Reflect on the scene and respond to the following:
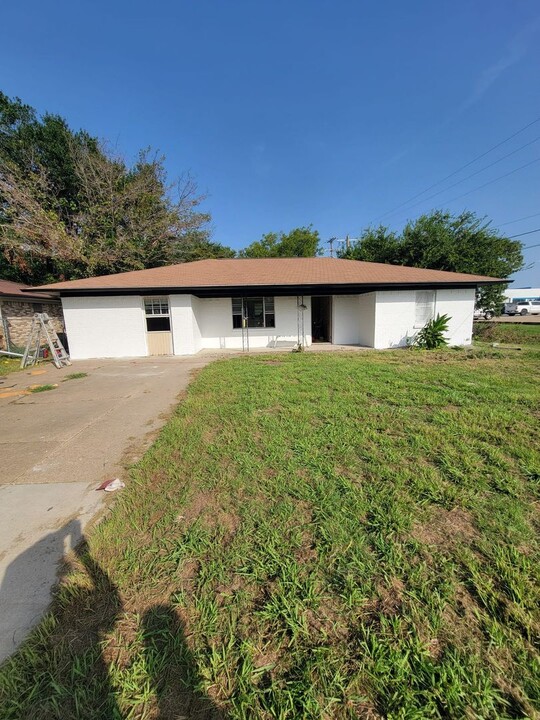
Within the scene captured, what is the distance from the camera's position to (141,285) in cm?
1113

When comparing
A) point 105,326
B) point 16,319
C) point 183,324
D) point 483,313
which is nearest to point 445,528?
point 183,324

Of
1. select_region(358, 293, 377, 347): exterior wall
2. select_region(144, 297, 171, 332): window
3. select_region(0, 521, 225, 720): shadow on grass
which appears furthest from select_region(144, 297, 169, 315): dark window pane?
select_region(0, 521, 225, 720): shadow on grass

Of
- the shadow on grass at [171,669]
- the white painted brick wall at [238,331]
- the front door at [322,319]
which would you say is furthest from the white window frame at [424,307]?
the shadow on grass at [171,669]

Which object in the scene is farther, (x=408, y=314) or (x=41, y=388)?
(x=408, y=314)

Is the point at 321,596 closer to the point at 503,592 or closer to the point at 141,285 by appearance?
the point at 503,592

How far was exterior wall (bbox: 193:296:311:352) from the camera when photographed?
516 inches

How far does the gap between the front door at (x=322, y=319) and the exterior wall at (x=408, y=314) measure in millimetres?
2530

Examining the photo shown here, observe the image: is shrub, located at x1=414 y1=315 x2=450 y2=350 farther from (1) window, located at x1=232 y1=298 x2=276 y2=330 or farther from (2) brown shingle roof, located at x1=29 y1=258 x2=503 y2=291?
(1) window, located at x1=232 y1=298 x2=276 y2=330

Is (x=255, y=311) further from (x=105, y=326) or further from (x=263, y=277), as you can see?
(x=105, y=326)

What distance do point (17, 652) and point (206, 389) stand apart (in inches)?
187

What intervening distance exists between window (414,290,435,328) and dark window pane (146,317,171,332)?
10257 mm

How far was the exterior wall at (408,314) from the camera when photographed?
1220 cm

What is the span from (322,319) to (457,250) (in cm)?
1082

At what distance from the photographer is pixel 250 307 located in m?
13.1
